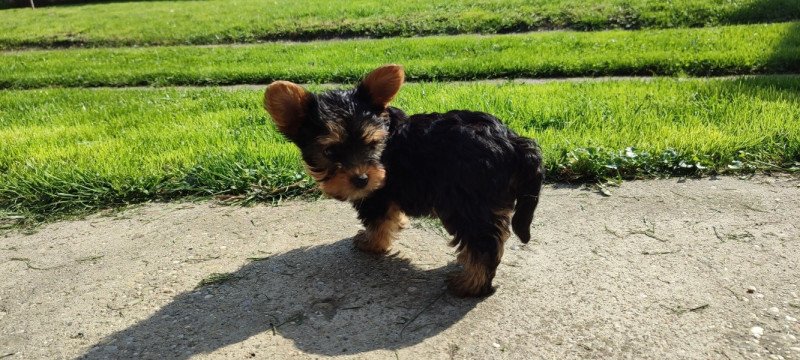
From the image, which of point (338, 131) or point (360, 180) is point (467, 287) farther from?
point (338, 131)

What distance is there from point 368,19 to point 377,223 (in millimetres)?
12111

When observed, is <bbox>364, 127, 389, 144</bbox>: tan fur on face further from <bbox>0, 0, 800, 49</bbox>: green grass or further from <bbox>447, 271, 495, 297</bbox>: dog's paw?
<bbox>0, 0, 800, 49</bbox>: green grass

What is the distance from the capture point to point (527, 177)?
358cm

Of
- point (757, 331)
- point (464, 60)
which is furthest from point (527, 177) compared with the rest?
point (464, 60)

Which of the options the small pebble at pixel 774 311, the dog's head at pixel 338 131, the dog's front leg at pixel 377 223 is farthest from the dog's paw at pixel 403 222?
the small pebble at pixel 774 311

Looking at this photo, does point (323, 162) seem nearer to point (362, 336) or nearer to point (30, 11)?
point (362, 336)

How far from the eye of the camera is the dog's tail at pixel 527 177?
3.56 meters

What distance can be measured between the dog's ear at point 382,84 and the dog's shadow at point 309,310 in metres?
1.19

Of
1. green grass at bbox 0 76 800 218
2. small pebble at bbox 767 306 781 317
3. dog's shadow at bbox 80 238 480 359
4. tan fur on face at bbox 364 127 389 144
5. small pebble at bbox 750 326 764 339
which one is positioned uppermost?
tan fur on face at bbox 364 127 389 144

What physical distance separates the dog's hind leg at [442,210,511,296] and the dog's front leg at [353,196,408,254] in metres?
0.53

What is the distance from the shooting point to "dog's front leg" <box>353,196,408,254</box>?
13.1 ft

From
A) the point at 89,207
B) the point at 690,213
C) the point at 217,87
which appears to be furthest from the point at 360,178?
the point at 217,87

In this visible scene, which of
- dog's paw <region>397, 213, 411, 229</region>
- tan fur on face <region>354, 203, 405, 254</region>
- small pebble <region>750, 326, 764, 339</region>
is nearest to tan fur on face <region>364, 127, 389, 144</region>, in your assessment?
tan fur on face <region>354, 203, 405, 254</region>

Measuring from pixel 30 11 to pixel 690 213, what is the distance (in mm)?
29141
